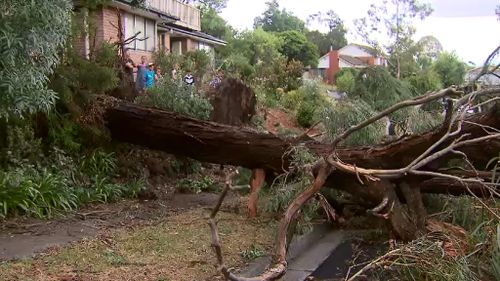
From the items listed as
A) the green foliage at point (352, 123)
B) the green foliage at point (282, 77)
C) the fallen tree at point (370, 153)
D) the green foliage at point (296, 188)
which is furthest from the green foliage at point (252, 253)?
the green foliage at point (282, 77)

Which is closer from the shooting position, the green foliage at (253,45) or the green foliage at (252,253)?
the green foliage at (252,253)

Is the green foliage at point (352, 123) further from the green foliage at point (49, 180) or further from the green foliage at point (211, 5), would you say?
the green foliage at point (211, 5)

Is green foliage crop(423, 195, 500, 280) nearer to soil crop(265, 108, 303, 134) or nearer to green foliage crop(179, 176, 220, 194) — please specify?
green foliage crop(179, 176, 220, 194)

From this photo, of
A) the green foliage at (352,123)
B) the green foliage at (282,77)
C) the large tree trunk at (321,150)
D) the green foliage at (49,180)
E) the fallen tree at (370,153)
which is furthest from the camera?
the green foliage at (282,77)

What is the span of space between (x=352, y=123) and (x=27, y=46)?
5936 millimetres

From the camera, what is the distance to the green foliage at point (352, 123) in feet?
29.2

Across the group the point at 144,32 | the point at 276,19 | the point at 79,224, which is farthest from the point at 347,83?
the point at 276,19

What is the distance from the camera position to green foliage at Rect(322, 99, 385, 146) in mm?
8891

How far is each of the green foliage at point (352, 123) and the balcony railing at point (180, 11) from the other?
16.4 metres

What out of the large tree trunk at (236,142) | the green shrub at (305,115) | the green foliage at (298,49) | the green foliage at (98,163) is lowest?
the green foliage at (98,163)

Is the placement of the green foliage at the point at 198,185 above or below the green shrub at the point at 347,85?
below

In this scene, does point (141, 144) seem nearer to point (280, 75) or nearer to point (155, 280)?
point (155, 280)

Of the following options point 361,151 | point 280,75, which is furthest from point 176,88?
point 280,75

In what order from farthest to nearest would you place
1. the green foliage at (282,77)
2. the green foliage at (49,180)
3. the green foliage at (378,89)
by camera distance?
the green foliage at (282,77), the green foliage at (378,89), the green foliage at (49,180)
